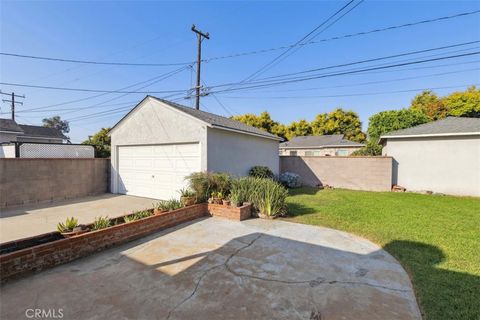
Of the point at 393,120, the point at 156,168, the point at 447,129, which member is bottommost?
the point at 156,168

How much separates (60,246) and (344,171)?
12832 millimetres

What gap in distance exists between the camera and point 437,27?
329 inches

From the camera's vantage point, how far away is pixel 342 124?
34.4 meters

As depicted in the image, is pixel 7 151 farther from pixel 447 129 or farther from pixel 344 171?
pixel 447 129

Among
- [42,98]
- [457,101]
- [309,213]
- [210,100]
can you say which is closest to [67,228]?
[309,213]

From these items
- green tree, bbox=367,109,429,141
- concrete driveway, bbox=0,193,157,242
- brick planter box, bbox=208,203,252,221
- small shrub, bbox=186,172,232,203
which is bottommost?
concrete driveway, bbox=0,193,157,242

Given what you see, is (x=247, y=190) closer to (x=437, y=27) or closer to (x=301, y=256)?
(x=301, y=256)

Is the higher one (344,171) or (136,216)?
(344,171)

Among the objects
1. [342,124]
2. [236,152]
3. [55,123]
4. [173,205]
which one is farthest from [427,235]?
[55,123]

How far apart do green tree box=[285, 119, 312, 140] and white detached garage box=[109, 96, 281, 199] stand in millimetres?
24823

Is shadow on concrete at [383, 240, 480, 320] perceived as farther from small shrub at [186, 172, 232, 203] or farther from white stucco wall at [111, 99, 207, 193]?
white stucco wall at [111, 99, 207, 193]

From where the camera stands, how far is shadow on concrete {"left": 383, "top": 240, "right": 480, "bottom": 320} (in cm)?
256

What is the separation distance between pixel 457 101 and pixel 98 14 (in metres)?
34.4

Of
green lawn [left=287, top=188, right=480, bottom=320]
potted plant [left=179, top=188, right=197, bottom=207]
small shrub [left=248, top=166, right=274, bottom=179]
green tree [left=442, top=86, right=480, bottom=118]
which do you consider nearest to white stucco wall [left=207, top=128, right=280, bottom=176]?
small shrub [left=248, top=166, right=274, bottom=179]
